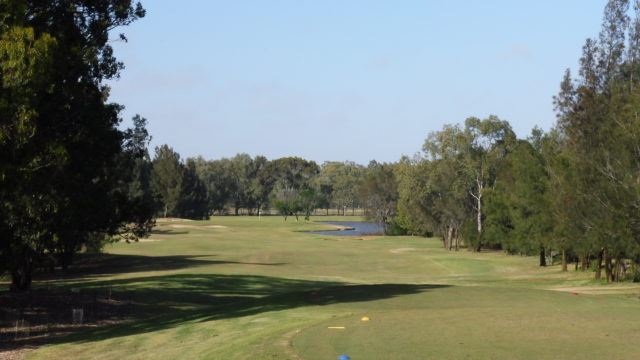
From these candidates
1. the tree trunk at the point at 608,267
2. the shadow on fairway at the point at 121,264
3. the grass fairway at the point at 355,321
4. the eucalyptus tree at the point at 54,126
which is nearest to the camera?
the grass fairway at the point at 355,321

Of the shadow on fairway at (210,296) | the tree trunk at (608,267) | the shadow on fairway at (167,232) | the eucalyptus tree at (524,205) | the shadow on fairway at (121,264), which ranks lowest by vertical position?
the shadow on fairway at (121,264)

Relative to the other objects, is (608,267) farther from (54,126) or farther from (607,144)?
(54,126)

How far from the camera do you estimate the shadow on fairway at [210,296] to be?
23.1 metres

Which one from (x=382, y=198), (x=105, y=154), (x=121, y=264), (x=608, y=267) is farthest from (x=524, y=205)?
(x=382, y=198)

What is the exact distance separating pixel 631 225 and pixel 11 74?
26838 millimetres

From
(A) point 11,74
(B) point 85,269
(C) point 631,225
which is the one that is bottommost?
(B) point 85,269

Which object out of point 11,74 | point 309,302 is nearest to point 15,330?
point 11,74

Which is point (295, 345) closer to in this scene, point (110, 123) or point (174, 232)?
point (110, 123)

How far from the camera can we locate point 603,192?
111 feet

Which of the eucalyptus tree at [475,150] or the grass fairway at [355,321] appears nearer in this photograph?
the grass fairway at [355,321]

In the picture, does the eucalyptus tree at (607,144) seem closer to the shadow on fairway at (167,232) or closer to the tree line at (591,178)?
the tree line at (591,178)

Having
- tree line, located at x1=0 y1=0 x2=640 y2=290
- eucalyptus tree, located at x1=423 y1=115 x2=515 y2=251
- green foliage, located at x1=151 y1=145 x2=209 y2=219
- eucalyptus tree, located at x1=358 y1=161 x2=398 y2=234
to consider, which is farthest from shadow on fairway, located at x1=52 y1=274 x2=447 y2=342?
green foliage, located at x1=151 y1=145 x2=209 y2=219

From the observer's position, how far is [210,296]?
1266 inches

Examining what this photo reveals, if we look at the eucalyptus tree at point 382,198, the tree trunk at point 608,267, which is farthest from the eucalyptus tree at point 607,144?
the eucalyptus tree at point 382,198
